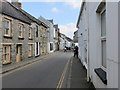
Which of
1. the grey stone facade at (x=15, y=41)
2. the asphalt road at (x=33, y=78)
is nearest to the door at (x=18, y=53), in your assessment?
the grey stone facade at (x=15, y=41)

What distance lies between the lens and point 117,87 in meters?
3.44

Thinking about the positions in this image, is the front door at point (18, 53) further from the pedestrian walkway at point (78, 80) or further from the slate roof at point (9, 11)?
the pedestrian walkway at point (78, 80)

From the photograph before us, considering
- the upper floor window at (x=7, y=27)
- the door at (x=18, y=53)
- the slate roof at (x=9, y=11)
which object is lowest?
the door at (x=18, y=53)

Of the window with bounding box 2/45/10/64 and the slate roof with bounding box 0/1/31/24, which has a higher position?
the slate roof with bounding box 0/1/31/24

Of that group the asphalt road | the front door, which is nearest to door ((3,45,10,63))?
the front door

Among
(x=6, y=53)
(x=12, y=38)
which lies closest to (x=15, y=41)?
(x=12, y=38)

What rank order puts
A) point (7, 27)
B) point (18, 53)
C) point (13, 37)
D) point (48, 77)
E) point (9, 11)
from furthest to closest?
1. point (18, 53)
2. point (9, 11)
3. point (13, 37)
4. point (7, 27)
5. point (48, 77)

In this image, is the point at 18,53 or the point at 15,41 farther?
the point at 18,53

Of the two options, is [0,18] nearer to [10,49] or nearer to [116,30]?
[10,49]

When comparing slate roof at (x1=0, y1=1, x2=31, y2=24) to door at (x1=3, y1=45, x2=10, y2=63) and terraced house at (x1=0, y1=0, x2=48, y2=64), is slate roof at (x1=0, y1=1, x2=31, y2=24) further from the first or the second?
door at (x1=3, y1=45, x2=10, y2=63)

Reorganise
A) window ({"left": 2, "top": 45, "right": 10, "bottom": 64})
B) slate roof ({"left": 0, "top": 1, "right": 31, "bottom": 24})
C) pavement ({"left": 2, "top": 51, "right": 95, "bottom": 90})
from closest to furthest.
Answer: pavement ({"left": 2, "top": 51, "right": 95, "bottom": 90})
window ({"left": 2, "top": 45, "right": 10, "bottom": 64})
slate roof ({"left": 0, "top": 1, "right": 31, "bottom": 24})

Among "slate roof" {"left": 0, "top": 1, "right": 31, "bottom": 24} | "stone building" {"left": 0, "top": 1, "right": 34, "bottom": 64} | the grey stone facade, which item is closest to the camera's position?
"stone building" {"left": 0, "top": 1, "right": 34, "bottom": 64}

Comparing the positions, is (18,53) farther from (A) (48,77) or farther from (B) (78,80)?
(B) (78,80)

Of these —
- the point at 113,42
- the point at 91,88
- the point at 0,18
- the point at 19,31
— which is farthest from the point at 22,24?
the point at 113,42
